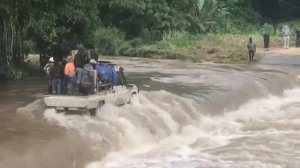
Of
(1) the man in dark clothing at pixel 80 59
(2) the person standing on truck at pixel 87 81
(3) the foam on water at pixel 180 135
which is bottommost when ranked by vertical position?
(3) the foam on water at pixel 180 135

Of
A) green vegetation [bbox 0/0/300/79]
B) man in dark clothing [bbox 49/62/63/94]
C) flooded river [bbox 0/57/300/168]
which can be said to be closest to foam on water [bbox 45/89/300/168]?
flooded river [bbox 0/57/300/168]

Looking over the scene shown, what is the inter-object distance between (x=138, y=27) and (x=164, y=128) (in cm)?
2167

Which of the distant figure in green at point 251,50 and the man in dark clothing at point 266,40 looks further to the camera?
the man in dark clothing at point 266,40

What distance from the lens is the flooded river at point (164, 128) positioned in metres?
12.1

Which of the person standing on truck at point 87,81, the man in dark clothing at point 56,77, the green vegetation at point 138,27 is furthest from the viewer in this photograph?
the green vegetation at point 138,27

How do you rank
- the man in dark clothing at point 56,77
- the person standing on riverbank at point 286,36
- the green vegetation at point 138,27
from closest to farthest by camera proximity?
the man in dark clothing at point 56,77 → the green vegetation at point 138,27 → the person standing on riverbank at point 286,36

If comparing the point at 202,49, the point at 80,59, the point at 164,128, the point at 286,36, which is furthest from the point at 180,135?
the point at 286,36

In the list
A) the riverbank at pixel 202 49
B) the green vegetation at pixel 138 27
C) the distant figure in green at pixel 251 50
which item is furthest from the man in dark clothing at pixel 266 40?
the distant figure in green at pixel 251 50

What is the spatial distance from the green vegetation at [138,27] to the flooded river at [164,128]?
1.76 metres

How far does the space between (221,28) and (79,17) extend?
20300 millimetres

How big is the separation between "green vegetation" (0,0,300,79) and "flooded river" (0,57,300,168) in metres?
1.76

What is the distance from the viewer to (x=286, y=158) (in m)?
13.3

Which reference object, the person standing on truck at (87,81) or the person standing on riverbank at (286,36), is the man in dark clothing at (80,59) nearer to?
the person standing on truck at (87,81)

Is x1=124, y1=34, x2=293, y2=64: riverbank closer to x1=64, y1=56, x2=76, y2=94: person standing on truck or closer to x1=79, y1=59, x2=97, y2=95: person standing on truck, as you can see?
x1=64, y1=56, x2=76, y2=94: person standing on truck
